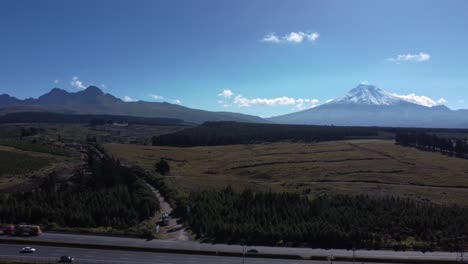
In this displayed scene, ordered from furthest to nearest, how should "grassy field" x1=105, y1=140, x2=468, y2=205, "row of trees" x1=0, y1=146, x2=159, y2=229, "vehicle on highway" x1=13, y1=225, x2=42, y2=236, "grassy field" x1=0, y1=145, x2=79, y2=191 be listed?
"grassy field" x1=0, y1=145, x2=79, y2=191 → "grassy field" x1=105, y1=140, x2=468, y2=205 → "row of trees" x1=0, y1=146, x2=159, y2=229 → "vehicle on highway" x1=13, y1=225, x2=42, y2=236

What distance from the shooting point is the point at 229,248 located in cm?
4678

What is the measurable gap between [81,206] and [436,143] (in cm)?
12965

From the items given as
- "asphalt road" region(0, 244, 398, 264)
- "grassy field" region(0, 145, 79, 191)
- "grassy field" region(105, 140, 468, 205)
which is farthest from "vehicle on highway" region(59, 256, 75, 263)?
"grassy field" region(0, 145, 79, 191)

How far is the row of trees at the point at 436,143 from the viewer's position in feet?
447

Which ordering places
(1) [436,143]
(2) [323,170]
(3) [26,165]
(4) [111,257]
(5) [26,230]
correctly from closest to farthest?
(4) [111,257] → (5) [26,230] → (3) [26,165] → (2) [323,170] → (1) [436,143]

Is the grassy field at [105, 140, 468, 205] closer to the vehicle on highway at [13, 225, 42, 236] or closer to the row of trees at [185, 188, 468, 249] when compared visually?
the row of trees at [185, 188, 468, 249]

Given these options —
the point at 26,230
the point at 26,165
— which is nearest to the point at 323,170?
the point at 26,165

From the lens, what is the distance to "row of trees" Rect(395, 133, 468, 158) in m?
136

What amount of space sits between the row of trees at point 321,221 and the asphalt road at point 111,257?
632cm

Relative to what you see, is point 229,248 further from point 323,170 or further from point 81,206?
point 323,170

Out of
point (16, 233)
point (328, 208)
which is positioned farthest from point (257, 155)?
point (16, 233)

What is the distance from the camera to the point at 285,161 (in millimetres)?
123062

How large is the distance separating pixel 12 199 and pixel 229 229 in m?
33.1

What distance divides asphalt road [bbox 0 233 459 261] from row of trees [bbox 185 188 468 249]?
2.12m
